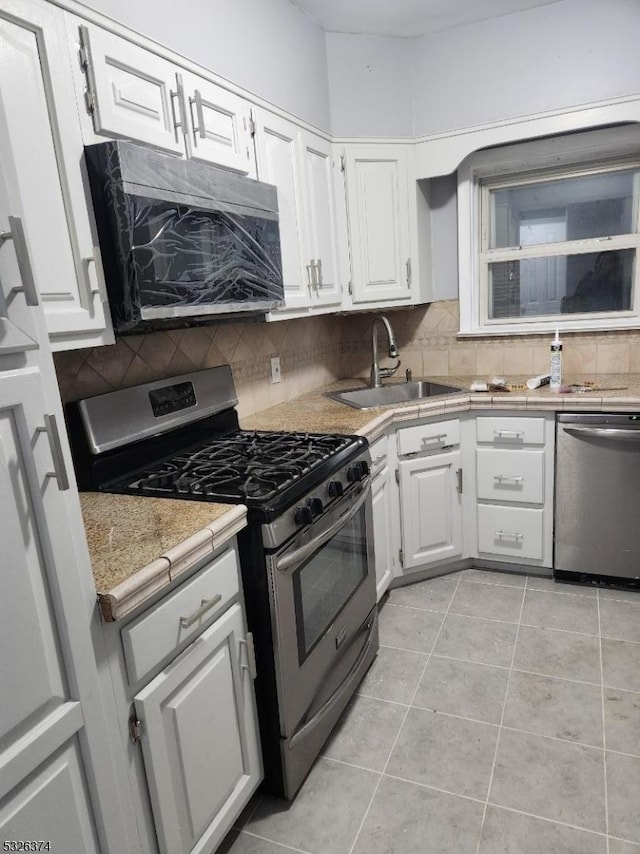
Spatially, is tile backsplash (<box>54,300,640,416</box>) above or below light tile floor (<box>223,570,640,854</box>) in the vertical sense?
above

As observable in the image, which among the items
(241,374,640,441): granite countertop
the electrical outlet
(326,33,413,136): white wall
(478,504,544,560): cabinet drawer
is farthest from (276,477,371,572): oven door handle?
(326,33,413,136): white wall

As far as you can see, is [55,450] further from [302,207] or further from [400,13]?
[400,13]

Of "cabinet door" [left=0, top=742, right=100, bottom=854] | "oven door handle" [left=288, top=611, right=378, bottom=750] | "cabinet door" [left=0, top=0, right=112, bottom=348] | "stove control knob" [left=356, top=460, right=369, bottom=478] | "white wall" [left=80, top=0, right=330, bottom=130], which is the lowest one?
"oven door handle" [left=288, top=611, right=378, bottom=750]

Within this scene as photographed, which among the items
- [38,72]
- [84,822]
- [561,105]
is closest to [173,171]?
[38,72]

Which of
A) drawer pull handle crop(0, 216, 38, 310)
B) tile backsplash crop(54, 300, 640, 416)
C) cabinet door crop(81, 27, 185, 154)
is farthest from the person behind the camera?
tile backsplash crop(54, 300, 640, 416)

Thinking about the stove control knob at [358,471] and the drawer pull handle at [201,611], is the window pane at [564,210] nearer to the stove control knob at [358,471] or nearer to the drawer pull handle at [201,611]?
the stove control knob at [358,471]

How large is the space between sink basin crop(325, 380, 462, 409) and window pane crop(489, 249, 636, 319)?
23.4 inches

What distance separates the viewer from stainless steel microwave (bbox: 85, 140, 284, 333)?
1299 millimetres

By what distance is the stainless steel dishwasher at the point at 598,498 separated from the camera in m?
2.34

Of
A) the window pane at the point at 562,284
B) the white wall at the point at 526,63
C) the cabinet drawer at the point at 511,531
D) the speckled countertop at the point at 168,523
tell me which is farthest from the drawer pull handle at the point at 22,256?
Answer: the window pane at the point at 562,284

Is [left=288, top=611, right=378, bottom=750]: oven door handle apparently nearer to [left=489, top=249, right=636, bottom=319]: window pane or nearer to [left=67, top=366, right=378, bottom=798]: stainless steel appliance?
[left=67, top=366, right=378, bottom=798]: stainless steel appliance

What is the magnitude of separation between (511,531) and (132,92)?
232cm

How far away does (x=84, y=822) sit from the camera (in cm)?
92

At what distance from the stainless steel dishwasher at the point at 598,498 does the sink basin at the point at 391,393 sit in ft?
2.15
